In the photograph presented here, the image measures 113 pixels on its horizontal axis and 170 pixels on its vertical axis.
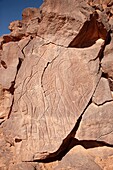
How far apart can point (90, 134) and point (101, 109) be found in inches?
21.6

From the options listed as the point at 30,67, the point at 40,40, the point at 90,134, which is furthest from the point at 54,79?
the point at 90,134

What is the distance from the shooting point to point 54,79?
4.07 metres

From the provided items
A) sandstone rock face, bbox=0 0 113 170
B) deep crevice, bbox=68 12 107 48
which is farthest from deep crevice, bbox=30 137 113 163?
deep crevice, bbox=68 12 107 48

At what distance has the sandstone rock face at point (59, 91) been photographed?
3.75 metres

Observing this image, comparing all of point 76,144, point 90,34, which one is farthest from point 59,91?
point 90,34

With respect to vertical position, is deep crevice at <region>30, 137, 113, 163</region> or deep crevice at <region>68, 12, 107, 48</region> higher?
deep crevice at <region>68, 12, 107, 48</region>

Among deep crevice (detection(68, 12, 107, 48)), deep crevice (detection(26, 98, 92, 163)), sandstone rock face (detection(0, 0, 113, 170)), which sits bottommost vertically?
deep crevice (detection(26, 98, 92, 163))

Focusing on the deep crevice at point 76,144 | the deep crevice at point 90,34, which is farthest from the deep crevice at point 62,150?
the deep crevice at point 90,34

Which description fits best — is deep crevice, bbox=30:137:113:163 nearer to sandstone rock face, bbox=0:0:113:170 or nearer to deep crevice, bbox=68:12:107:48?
sandstone rock face, bbox=0:0:113:170

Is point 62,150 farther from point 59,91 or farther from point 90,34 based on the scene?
point 90,34

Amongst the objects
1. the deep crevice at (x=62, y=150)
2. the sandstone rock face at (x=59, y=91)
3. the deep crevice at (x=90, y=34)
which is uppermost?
the deep crevice at (x=90, y=34)

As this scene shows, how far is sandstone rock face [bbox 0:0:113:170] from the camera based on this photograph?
3.75m

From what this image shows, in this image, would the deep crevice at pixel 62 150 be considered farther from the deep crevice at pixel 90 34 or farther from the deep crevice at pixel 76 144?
the deep crevice at pixel 90 34

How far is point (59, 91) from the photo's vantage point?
13.1 ft
